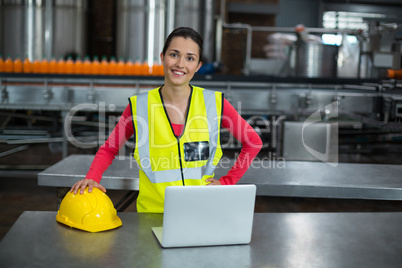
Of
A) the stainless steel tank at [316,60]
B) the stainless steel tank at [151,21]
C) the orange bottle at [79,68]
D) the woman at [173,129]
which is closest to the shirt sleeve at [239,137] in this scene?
the woman at [173,129]

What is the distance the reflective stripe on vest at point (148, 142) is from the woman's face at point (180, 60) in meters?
0.14

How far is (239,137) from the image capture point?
5.99ft

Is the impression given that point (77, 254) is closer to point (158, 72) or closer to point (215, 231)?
point (215, 231)

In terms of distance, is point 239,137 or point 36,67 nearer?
point 239,137

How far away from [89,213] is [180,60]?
60cm

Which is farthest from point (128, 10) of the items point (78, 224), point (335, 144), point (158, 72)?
point (78, 224)

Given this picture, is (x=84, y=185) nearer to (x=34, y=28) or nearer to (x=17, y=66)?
(x=17, y=66)

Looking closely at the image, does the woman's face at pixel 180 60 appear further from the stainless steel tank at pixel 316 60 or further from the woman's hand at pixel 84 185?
the stainless steel tank at pixel 316 60

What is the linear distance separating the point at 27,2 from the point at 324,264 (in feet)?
21.3

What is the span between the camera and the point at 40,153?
6.34m

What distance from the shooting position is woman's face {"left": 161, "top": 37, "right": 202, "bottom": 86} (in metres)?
1.64

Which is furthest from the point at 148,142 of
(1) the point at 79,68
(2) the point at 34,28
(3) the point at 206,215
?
(2) the point at 34,28

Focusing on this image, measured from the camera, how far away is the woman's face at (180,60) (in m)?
1.64

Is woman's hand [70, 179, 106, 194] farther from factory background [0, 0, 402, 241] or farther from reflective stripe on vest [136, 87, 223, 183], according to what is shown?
factory background [0, 0, 402, 241]
